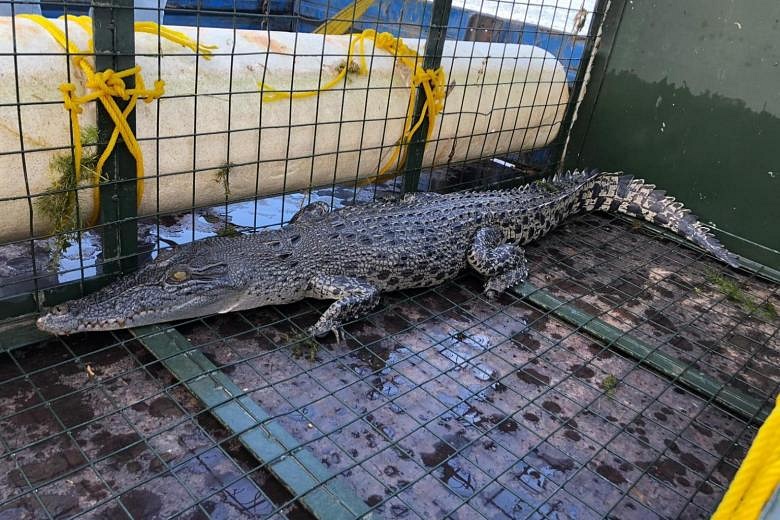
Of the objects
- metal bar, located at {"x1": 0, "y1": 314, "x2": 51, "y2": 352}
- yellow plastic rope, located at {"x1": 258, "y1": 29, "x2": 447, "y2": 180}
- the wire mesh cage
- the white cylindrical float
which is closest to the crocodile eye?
the wire mesh cage

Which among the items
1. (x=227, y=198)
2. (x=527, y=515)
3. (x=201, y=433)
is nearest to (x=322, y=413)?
(x=201, y=433)

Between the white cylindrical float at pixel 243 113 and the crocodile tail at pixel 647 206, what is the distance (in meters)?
1.01

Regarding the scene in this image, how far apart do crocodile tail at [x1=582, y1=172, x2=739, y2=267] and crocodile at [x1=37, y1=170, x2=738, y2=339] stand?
0.08 m

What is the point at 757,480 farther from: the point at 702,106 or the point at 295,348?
the point at 702,106

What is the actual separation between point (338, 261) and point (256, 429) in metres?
1.11

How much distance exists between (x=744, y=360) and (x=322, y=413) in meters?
2.23

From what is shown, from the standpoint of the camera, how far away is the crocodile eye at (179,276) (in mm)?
2723

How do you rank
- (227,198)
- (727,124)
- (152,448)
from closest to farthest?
1. (152,448)
2. (227,198)
3. (727,124)

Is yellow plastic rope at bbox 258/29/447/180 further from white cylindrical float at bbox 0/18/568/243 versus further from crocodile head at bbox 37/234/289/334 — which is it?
crocodile head at bbox 37/234/289/334

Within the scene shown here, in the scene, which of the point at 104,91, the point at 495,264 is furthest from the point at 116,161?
the point at 495,264

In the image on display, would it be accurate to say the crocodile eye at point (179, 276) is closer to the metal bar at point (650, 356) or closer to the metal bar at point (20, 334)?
the metal bar at point (20, 334)

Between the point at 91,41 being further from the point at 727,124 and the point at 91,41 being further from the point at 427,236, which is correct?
the point at 727,124

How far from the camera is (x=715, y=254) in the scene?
419 centimetres

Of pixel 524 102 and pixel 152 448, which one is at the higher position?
pixel 524 102
